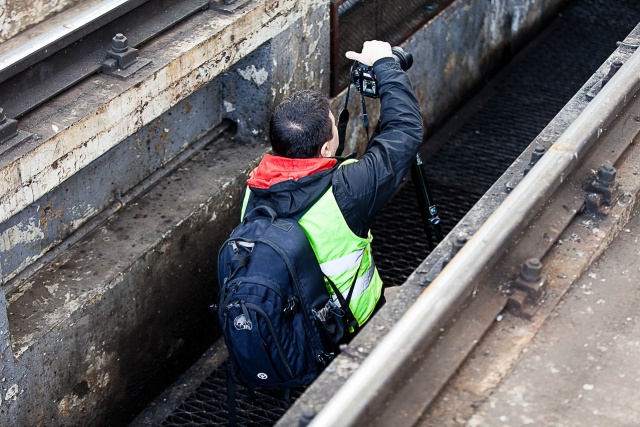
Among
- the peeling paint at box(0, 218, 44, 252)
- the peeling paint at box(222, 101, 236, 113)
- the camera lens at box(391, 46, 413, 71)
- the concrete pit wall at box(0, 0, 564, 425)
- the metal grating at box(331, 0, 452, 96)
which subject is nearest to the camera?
the concrete pit wall at box(0, 0, 564, 425)

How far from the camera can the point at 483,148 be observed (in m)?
6.26

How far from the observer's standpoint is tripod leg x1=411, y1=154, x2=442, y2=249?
4.39 m

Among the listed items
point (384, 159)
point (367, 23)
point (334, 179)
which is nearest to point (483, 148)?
point (367, 23)

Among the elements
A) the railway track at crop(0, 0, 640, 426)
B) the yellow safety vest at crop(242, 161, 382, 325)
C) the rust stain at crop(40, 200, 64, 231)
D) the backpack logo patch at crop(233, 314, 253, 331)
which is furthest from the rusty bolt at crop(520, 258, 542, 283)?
the rust stain at crop(40, 200, 64, 231)

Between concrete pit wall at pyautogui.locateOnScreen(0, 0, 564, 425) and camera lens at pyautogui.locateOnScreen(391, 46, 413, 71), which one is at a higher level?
camera lens at pyautogui.locateOnScreen(391, 46, 413, 71)

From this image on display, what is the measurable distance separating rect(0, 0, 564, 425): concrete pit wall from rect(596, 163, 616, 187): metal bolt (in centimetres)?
171

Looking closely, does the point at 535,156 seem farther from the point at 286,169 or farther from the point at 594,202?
the point at 286,169

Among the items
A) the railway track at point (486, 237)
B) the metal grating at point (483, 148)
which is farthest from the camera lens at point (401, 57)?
the metal grating at point (483, 148)

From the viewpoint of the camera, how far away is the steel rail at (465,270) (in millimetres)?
2471

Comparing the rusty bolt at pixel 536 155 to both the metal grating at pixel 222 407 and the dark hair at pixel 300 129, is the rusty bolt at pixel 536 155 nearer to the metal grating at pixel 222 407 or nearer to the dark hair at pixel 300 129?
the dark hair at pixel 300 129

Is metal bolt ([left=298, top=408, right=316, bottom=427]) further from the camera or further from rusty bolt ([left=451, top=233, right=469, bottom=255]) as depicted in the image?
the camera

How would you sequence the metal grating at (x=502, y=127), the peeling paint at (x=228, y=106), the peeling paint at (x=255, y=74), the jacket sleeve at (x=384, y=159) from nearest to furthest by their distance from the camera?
1. the jacket sleeve at (x=384, y=159)
2. the peeling paint at (x=255, y=74)
3. the peeling paint at (x=228, y=106)
4. the metal grating at (x=502, y=127)

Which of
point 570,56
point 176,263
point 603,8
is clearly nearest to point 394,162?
point 176,263

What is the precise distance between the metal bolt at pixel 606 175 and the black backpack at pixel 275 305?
0.99 m
